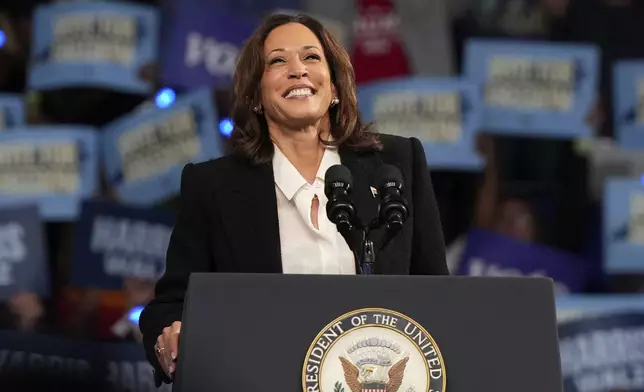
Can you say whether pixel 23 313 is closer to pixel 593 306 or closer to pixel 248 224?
pixel 593 306

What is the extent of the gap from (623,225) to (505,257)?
2.17ft

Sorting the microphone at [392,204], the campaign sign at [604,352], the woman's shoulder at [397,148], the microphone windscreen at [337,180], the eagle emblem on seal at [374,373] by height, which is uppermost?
the woman's shoulder at [397,148]

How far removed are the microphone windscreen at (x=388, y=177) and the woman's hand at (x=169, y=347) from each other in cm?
40

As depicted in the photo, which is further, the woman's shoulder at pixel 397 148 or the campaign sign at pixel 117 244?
the campaign sign at pixel 117 244

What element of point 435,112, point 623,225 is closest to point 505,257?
point 623,225

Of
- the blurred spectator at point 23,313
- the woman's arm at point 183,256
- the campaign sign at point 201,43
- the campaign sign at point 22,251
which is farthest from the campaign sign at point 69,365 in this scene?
the woman's arm at point 183,256

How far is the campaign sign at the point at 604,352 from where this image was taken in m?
5.17

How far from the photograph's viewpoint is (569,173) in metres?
5.65

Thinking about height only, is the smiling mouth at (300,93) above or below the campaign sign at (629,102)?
below

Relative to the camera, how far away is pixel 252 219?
193cm

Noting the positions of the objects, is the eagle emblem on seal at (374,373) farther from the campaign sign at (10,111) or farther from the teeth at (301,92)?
the campaign sign at (10,111)

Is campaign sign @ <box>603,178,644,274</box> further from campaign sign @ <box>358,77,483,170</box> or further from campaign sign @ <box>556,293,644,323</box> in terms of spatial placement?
campaign sign @ <box>358,77,483,170</box>

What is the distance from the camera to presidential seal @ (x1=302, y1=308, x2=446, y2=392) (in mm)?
1448

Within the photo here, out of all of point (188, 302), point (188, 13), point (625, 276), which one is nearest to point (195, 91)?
point (188, 13)
